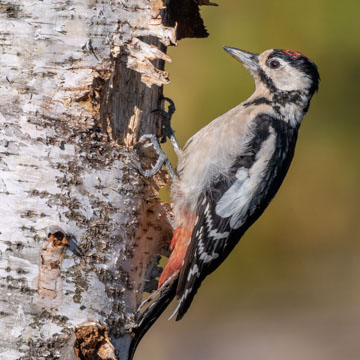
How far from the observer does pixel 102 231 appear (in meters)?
2.26

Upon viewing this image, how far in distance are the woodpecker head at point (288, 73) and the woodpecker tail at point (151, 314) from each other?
3.75 ft

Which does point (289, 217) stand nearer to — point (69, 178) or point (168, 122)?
point (168, 122)

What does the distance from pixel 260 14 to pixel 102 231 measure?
391cm

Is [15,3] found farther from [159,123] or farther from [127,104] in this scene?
[159,123]

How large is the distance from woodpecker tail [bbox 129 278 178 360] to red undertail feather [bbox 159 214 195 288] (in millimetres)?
46

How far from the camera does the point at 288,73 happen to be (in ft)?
10.8

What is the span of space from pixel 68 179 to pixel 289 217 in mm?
3908

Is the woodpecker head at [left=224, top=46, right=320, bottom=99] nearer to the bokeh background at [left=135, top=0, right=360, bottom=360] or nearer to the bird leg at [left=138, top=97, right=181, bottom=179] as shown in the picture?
the bird leg at [left=138, top=97, right=181, bottom=179]

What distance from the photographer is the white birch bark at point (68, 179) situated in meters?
2.08

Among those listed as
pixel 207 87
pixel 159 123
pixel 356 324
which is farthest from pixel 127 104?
pixel 356 324

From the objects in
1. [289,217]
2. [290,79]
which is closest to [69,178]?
[290,79]

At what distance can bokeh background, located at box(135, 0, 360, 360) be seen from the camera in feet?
18.2

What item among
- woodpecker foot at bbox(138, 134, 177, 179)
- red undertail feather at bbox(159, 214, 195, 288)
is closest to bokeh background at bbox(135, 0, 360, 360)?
red undertail feather at bbox(159, 214, 195, 288)

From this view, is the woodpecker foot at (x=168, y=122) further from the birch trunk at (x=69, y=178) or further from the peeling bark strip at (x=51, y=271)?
the peeling bark strip at (x=51, y=271)
